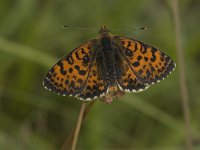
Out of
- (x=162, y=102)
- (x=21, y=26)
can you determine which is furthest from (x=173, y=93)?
(x=21, y=26)

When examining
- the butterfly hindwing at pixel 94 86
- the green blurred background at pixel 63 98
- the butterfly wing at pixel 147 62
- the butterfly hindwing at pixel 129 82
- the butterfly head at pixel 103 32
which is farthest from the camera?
the green blurred background at pixel 63 98

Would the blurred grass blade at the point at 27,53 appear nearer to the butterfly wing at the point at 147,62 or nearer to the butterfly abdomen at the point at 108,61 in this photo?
the butterfly abdomen at the point at 108,61

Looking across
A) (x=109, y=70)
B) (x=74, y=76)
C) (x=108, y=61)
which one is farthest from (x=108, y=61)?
(x=74, y=76)

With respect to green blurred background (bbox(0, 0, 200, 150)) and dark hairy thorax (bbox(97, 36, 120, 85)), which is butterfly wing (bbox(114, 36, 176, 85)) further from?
green blurred background (bbox(0, 0, 200, 150))

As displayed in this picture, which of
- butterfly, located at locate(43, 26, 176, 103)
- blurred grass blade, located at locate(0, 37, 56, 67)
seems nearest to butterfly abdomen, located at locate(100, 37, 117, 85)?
butterfly, located at locate(43, 26, 176, 103)

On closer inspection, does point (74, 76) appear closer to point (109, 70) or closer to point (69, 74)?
point (69, 74)

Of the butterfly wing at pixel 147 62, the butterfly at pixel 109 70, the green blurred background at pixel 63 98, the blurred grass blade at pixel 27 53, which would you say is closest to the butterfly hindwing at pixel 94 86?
the butterfly at pixel 109 70
